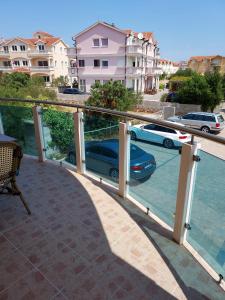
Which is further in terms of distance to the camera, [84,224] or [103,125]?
[103,125]

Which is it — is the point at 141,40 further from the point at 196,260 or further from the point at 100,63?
the point at 196,260

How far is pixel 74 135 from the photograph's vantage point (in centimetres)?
389

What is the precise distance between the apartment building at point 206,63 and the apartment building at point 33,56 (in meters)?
40.3

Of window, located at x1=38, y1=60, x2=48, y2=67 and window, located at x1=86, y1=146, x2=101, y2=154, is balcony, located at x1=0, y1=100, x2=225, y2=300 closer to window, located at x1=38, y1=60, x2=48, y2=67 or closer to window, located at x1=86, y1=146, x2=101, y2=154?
window, located at x1=86, y1=146, x2=101, y2=154

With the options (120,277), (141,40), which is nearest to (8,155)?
(120,277)

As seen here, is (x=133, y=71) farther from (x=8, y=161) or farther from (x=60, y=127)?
(x=8, y=161)

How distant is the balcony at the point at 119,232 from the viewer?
205 cm

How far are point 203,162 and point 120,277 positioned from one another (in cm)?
139

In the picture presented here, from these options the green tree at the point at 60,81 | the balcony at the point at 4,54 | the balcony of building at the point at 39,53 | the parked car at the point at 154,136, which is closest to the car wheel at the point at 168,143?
the parked car at the point at 154,136

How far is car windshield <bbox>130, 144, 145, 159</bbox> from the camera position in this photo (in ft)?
10.0

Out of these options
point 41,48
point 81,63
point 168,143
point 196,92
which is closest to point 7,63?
point 41,48

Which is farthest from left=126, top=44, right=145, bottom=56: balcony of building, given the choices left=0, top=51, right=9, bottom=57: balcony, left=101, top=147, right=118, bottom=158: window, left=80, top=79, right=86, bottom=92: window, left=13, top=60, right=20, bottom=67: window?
left=101, top=147, right=118, bottom=158: window

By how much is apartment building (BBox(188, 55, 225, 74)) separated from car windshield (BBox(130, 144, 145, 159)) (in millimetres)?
65341

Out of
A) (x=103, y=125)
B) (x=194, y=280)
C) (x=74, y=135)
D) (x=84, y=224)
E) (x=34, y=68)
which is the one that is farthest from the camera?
(x=34, y=68)
